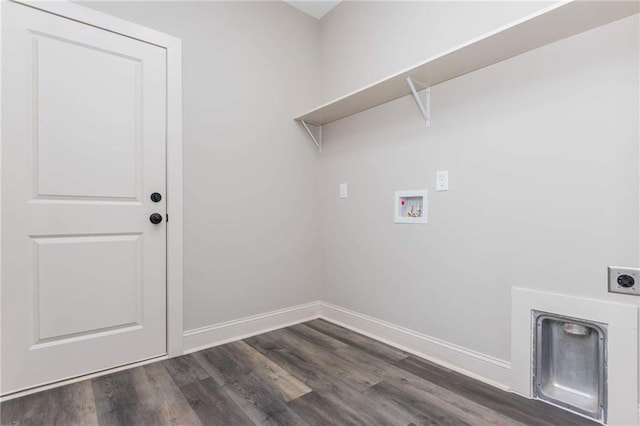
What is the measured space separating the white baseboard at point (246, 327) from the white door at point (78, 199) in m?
0.21

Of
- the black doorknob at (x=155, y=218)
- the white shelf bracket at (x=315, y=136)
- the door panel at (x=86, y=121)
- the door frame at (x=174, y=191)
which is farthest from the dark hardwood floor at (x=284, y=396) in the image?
the white shelf bracket at (x=315, y=136)

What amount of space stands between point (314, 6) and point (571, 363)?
3002 mm

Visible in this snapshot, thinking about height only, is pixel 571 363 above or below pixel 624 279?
below

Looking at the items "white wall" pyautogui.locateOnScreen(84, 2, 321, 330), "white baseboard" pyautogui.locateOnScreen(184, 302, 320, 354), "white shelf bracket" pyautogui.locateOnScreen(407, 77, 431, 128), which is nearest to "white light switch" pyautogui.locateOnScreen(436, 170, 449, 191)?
"white shelf bracket" pyautogui.locateOnScreen(407, 77, 431, 128)

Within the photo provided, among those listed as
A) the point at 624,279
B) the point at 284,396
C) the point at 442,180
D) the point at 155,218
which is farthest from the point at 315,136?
the point at 624,279

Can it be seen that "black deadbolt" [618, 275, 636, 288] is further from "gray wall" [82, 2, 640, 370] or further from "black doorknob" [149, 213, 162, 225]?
"black doorknob" [149, 213, 162, 225]

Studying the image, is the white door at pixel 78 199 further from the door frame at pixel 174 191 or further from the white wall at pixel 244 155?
the white wall at pixel 244 155

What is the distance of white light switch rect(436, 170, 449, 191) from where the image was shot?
1.93 metres

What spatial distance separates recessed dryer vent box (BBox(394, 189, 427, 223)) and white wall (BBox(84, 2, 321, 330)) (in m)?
0.89

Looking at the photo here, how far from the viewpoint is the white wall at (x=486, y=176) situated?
1373mm

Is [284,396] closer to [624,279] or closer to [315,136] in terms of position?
[624,279]

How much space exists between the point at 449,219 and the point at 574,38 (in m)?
1.02

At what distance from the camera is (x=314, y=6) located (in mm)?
2715

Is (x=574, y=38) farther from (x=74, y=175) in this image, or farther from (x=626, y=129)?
(x=74, y=175)
